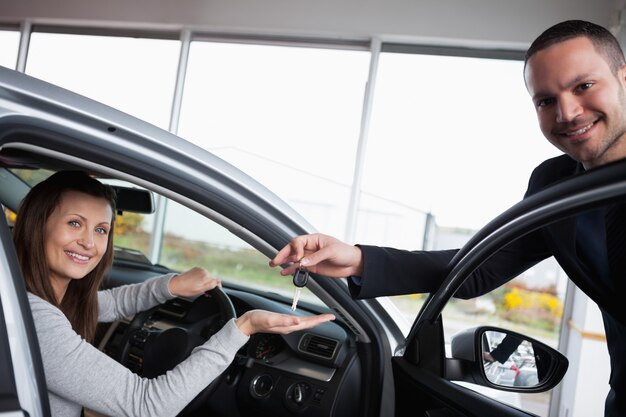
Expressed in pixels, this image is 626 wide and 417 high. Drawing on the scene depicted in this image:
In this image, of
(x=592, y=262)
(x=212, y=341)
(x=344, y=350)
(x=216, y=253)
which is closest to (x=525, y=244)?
(x=592, y=262)

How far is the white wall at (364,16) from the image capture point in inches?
173

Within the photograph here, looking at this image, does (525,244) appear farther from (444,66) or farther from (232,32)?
(232,32)

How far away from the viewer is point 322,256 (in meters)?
1.17

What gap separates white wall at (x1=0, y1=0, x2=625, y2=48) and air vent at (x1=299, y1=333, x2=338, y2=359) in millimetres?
3471

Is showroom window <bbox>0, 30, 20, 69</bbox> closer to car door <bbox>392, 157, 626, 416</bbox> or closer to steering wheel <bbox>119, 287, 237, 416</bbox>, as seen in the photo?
steering wheel <bbox>119, 287, 237, 416</bbox>

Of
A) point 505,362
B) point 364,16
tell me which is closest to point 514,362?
point 505,362

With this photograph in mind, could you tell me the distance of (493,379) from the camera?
1147 millimetres

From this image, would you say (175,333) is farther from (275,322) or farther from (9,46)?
(9,46)

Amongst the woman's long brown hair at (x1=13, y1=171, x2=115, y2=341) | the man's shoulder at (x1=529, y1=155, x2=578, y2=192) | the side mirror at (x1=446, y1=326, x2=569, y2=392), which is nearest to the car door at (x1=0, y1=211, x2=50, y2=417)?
the woman's long brown hair at (x1=13, y1=171, x2=115, y2=341)

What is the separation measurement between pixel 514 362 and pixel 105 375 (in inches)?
32.7

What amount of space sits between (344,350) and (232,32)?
14.3 feet

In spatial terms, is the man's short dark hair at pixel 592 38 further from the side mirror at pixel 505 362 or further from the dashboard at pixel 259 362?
the dashboard at pixel 259 362

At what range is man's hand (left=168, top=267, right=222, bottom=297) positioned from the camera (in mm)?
1597

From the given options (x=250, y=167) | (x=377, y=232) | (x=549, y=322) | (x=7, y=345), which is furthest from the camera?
(x=250, y=167)
